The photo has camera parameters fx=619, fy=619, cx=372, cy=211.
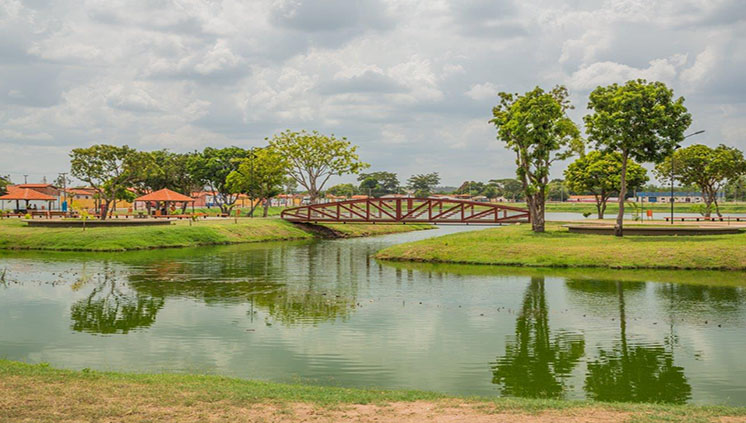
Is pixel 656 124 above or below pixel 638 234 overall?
above

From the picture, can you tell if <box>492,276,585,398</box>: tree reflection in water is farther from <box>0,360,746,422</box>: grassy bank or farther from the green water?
<box>0,360,746,422</box>: grassy bank

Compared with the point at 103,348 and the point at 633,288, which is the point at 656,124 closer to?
the point at 633,288

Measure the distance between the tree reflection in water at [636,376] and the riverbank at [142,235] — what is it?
42.4m

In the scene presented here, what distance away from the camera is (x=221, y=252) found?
50.9 meters

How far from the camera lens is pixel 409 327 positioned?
21156 millimetres

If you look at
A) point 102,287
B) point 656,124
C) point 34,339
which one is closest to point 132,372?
point 34,339

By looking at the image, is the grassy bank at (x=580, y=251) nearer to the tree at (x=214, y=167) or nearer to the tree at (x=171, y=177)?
the tree at (x=214, y=167)

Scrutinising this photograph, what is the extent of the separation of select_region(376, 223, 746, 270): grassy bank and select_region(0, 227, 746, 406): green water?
2.16 m

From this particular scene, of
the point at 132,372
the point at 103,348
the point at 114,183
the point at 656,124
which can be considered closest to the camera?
the point at 132,372

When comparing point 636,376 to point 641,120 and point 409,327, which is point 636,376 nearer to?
point 409,327

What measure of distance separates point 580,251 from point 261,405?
32.0m

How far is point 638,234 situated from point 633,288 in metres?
17.6

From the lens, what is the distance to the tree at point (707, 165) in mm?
72438

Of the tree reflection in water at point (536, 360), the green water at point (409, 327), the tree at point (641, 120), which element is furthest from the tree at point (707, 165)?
the tree reflection in water at point (536, 360)
